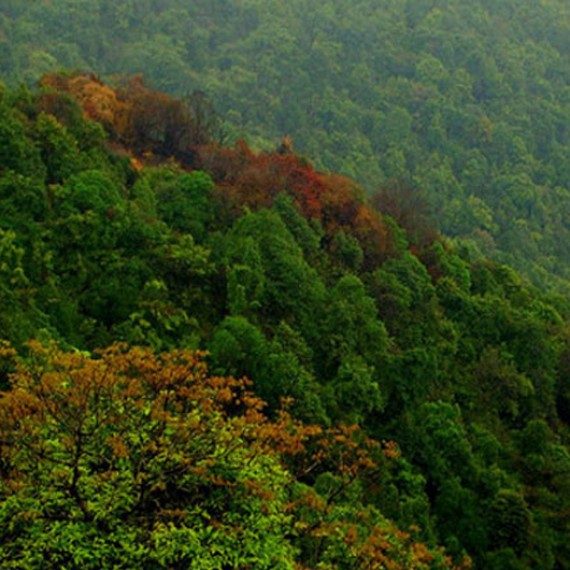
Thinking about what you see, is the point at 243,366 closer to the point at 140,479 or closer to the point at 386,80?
the point at 140,479

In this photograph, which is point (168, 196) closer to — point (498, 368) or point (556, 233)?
point (498, 368)

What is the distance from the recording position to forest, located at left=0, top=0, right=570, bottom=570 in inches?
526

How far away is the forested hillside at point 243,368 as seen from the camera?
43.8 feet

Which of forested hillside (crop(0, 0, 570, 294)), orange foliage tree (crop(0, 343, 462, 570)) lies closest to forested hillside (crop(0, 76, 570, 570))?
orange foliage tree (crop(0, 343, 462, 570))

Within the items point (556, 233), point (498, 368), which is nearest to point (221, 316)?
point (498, 368)

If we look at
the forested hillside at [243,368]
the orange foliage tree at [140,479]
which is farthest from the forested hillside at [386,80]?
the orange foliage tree at [140,479]

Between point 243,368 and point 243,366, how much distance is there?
68 millimetres

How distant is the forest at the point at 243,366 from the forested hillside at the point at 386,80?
53260 millimetres

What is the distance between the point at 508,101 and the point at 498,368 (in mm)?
107192

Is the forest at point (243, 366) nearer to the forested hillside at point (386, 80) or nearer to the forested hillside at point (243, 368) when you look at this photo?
the forested hillside at point (243, 368)

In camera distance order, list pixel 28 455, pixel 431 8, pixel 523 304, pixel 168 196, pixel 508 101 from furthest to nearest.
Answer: pixel 431 8 → pixel 508 101 → pixel 523 304 → pixel 168 196 → pixel 28 455

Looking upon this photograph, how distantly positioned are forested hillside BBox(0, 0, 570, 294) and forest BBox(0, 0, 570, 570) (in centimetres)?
5326

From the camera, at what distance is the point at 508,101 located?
136 meters

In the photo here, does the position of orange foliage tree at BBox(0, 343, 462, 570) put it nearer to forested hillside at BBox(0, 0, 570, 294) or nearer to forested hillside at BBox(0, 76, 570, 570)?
forested hillside at BBox(0, 76, 570, 570)
